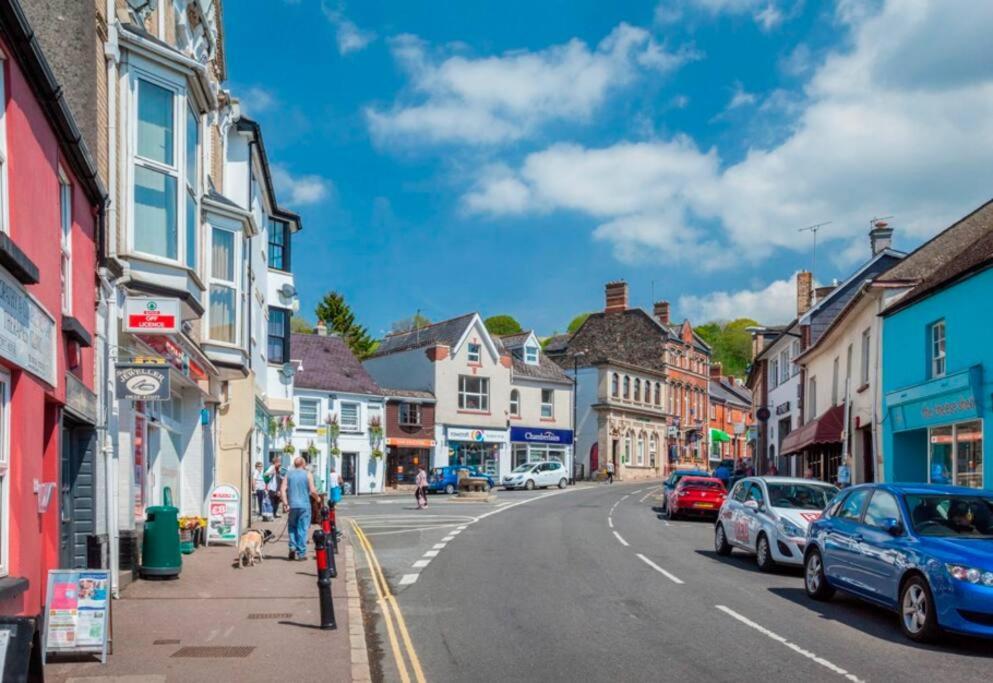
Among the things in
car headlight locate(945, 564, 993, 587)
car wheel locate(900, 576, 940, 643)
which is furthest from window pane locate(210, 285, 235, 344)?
car headlight locate(945, 564, 993, 587)

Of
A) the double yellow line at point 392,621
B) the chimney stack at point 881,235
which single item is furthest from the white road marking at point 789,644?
the chimney stack at point 881,235

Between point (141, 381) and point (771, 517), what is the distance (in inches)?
380

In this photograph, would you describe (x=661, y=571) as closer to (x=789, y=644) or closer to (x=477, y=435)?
(x=789, y=644)

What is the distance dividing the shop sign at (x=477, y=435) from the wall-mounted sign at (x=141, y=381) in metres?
46.2

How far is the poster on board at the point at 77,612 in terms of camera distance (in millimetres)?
8547

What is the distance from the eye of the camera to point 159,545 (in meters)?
14.1

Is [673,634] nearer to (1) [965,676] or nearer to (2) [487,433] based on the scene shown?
(1) [965,676]

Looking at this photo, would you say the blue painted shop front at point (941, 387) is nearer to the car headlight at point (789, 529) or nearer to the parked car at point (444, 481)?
the car headlight at point (789, 529)

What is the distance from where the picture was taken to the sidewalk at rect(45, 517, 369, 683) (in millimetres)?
8383

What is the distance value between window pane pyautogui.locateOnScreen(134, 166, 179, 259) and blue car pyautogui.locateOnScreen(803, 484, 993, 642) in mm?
9939

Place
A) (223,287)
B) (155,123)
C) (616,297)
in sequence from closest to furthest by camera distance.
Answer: (155,123)
(223,287)
(616,297)

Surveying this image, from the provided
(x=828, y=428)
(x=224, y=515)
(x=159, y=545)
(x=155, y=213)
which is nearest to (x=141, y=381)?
(x=159, y=545)

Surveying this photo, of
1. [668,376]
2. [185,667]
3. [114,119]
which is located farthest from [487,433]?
[185,667]

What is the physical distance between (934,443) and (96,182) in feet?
58.8
